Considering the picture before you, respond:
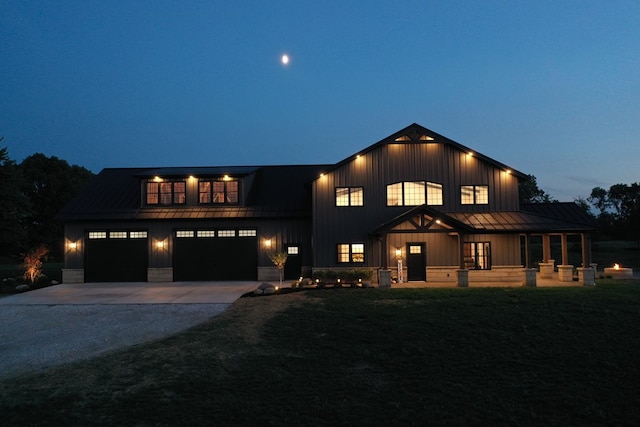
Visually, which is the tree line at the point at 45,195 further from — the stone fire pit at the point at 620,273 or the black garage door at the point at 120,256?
the stone fire pit at the point at 620,273

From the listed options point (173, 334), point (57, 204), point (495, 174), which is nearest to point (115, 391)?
point (173, 334)

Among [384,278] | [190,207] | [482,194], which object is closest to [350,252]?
[384,278]

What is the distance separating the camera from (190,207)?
2386 centimetres

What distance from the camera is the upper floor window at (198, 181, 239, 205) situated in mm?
24047

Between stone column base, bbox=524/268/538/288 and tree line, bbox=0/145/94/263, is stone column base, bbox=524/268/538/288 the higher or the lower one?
the lower one

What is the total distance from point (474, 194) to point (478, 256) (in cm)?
359

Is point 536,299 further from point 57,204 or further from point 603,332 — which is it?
point 57,204

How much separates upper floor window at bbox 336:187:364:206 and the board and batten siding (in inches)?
9.4

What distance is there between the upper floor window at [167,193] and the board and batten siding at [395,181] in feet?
28.9

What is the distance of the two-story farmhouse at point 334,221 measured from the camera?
826 inches

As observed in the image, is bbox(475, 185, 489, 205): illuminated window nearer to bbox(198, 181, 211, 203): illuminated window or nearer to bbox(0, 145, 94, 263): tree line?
bbox(198, 181, 211, 203): illuminated window

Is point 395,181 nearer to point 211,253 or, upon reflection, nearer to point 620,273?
point 211,253

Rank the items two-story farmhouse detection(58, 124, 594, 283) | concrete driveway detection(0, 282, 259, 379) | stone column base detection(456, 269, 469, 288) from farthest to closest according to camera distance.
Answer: two-story farmhouse detection(58, 124, 594, 283) < stone column base detection(456, 269, 469, 288) < concrete driveway detection(0, 282, 259, 379)

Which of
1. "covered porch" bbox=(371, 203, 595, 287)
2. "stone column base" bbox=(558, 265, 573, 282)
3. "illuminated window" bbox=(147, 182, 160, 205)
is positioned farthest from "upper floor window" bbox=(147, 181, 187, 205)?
"stone column base" bbox=(558, 265, 573, 282)
